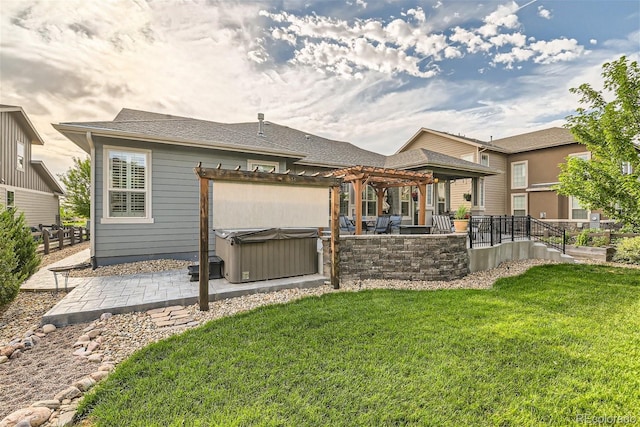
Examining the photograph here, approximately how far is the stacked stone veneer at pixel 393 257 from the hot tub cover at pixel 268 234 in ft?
1.54

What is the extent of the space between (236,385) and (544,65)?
48.2 feet

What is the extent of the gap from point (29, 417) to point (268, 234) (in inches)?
149

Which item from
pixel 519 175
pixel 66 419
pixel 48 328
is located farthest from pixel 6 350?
pixel 519 175

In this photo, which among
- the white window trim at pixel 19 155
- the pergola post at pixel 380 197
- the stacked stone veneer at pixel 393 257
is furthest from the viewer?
the white window trim at pixel 19 155

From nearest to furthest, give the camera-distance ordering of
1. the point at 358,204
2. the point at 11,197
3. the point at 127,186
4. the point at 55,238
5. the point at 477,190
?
the point at 127,186
the point at 358,204
the point at 55,238
the point at 477,190
the point at 11,197

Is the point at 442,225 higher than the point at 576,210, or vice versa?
the point at 576,210

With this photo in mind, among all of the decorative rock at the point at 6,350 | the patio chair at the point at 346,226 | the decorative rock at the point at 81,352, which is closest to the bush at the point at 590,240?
the patio chair at the point at 346,226

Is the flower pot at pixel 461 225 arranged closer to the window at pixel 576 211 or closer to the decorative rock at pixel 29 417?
the decorative rock at pixel 29 417

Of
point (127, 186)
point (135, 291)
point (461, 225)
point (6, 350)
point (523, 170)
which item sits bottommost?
point (6, 350)

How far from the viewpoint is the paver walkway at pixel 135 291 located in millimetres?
4055

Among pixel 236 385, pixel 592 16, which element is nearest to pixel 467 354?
pixel 236 385

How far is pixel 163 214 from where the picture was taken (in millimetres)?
7469

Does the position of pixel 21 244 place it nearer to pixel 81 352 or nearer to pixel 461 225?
pixel 81 352

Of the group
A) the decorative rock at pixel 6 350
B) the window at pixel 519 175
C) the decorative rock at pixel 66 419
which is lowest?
the decorative rock at pixel 6 350
